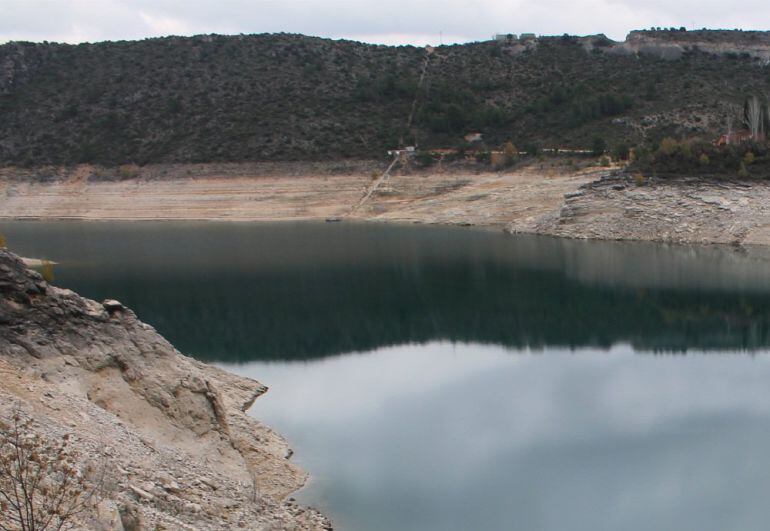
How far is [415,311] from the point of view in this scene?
31.1m

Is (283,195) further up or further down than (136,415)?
further up

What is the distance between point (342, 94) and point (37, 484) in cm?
6840

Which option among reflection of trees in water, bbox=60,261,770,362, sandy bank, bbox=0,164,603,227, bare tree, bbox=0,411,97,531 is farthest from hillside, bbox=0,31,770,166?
bare tree, bbox=0,411,97,531

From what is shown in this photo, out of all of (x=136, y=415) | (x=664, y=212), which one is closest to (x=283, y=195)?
(x=664, y=212)

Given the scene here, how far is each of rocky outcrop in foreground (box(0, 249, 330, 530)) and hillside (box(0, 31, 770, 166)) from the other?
49849 millimetres

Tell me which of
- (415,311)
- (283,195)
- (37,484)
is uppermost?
(37,484)

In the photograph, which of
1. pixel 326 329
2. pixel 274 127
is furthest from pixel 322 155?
pixel 326 329

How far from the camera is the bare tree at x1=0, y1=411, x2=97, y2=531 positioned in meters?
7.98

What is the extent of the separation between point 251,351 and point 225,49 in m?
61.5

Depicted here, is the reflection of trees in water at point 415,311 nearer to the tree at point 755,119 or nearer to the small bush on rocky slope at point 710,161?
the small bush on rocky slope at point 710,161

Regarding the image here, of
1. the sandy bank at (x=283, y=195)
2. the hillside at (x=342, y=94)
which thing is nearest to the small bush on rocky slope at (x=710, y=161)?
the sandy bank at (x=283, y=195)

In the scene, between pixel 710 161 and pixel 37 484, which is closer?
pixel 37 484

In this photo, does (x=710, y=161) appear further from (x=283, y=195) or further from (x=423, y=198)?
(x=283, y=195)

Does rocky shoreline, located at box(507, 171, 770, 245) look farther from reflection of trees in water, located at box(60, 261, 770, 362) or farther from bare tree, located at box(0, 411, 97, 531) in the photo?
bare tree, located at box(0, 411, 97, 531)
